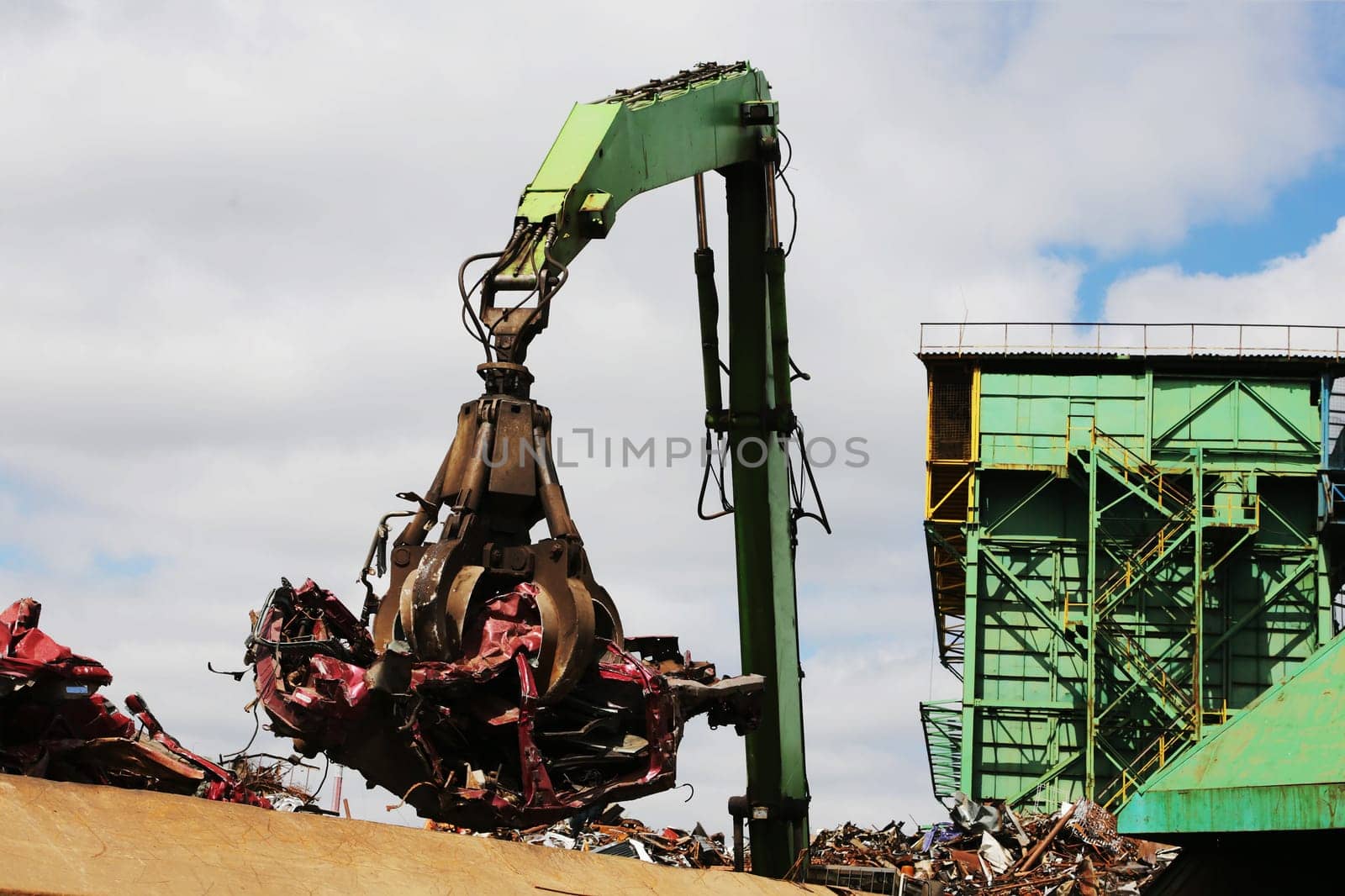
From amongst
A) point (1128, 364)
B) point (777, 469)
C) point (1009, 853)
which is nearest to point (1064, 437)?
point (1128, 364)

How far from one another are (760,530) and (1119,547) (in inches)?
663

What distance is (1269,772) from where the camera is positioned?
5996 millimetres

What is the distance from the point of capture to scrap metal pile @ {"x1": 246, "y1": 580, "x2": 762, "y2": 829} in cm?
768

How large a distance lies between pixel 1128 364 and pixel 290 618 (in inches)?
951

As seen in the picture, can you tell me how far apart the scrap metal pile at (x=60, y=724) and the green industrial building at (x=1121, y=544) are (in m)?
24.1

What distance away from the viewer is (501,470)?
854 cm

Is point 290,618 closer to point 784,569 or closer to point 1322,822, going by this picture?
point 1322,822

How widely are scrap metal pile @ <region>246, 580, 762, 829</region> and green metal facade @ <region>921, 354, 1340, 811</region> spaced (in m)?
21.1

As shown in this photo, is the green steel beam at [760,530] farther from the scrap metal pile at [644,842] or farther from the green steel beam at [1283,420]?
the green steel beam at [1283,420]

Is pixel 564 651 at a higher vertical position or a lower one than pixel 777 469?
lower

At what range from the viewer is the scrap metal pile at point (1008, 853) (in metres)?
20.8

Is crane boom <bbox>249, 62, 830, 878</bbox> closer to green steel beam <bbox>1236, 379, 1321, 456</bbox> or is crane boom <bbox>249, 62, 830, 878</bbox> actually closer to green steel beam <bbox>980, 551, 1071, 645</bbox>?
green steel beam <bbox>980, 551, 1071, 645</bbox>

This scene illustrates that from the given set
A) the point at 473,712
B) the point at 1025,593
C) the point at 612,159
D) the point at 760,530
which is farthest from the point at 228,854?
the point at 1025,593

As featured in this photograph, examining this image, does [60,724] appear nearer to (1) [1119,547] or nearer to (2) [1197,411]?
(1) [1119,547]
